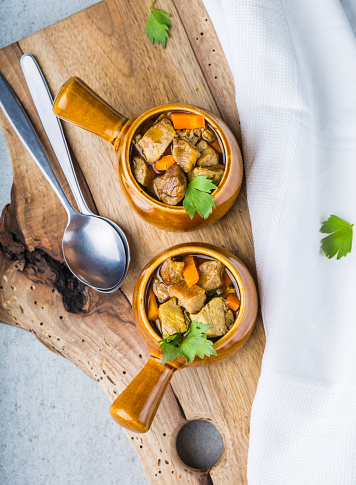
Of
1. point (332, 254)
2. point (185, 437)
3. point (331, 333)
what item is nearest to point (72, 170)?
point (332, 254)

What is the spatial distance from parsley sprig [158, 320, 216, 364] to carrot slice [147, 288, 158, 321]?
11cm

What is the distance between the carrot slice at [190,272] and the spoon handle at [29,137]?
517 mm

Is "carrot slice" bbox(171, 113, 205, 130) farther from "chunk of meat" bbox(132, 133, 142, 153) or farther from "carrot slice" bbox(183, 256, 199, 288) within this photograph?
"carrot slice" bbox(183, 256, 199, 288)

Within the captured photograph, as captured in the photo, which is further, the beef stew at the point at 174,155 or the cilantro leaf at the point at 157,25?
the cilantro leaf at the point at 157,25

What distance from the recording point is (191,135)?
4.59 ft

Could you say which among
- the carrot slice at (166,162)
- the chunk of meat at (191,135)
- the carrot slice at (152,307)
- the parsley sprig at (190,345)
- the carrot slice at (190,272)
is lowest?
the parsley sprig at (190,345)

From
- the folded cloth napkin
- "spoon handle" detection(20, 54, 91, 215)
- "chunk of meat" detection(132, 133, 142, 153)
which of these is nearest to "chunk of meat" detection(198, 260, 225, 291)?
the folded cloth napkin

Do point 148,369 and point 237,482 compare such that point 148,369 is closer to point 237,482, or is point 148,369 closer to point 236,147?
point 237,482

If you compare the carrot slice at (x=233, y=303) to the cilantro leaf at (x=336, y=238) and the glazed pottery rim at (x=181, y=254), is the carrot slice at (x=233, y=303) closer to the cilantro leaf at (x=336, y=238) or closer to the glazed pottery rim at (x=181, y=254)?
the glazed pottery rim at (x=181, y=254)

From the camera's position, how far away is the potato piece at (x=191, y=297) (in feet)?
4.41

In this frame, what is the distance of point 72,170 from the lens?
1665 millimetres

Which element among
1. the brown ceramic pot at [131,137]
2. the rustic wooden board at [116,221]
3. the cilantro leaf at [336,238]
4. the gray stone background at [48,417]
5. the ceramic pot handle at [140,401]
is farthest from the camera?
the gray stone background at [48,417]

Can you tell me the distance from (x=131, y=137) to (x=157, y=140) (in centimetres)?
8

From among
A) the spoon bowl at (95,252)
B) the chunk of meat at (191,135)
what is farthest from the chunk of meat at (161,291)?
the chunk of meat at (191,135)
